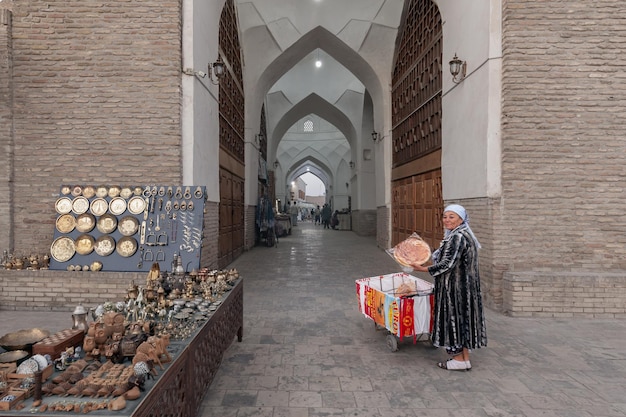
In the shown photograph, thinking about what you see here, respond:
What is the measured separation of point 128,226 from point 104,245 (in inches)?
16.4

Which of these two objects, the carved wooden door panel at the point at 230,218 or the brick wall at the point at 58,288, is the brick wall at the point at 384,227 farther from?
the brick wall at the point at 58,288

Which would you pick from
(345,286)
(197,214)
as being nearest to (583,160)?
(345,286)

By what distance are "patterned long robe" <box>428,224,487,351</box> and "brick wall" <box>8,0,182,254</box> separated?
Answer: 4.17m

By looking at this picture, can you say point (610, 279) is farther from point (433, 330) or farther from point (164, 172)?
point (164, 172)

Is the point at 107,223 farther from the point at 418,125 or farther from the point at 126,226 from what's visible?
the point at 418,125

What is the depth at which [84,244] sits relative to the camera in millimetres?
5340

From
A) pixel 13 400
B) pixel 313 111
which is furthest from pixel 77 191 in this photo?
pixel 313 111

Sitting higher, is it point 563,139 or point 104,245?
point 563,139

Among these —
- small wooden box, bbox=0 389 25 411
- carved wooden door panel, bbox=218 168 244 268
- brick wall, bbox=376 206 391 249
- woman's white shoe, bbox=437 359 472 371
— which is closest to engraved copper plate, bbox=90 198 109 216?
carved wooden door panel, bbox=218 168 244 268

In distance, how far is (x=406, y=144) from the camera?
32.7 ft

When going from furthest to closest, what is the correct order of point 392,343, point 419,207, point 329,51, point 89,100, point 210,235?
point 329,51
point 419,207
point 210,235
point 89,100
point 392,343

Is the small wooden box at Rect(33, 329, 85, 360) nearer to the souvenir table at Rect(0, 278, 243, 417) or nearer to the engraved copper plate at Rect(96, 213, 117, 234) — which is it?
the souvenir table at Rect(0, 278, 243, 417)

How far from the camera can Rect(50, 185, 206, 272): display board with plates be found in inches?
204

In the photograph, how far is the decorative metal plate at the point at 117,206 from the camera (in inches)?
214
